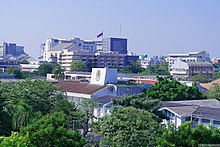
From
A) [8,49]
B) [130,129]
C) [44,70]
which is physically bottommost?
[130,129]

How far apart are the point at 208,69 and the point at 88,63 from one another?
817 inches

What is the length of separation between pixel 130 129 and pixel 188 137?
332cm

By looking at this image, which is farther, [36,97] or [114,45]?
[114,45]

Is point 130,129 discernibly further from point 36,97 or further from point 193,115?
point 193,115

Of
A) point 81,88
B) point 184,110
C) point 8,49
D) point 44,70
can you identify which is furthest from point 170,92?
point 8,49

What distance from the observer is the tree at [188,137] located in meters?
12.6

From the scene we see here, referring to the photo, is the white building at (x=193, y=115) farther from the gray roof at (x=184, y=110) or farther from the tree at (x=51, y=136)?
the tree at (x=51, y=136)

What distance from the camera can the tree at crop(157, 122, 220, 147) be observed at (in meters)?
12.6

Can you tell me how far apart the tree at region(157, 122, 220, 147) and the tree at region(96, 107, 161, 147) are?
2.26m

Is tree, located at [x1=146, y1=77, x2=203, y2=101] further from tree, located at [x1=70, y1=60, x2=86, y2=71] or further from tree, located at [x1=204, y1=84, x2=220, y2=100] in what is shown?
tree, located at [x1=70, y1=60, x2=86, y2=71]

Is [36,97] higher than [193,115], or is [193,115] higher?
[36,97]

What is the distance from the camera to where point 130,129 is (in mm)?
15609

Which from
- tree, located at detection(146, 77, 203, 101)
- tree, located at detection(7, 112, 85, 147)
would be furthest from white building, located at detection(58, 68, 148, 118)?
tree, located at detection(7, 112, 85, 147)

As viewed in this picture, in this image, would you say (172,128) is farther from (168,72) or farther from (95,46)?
(95,46)
